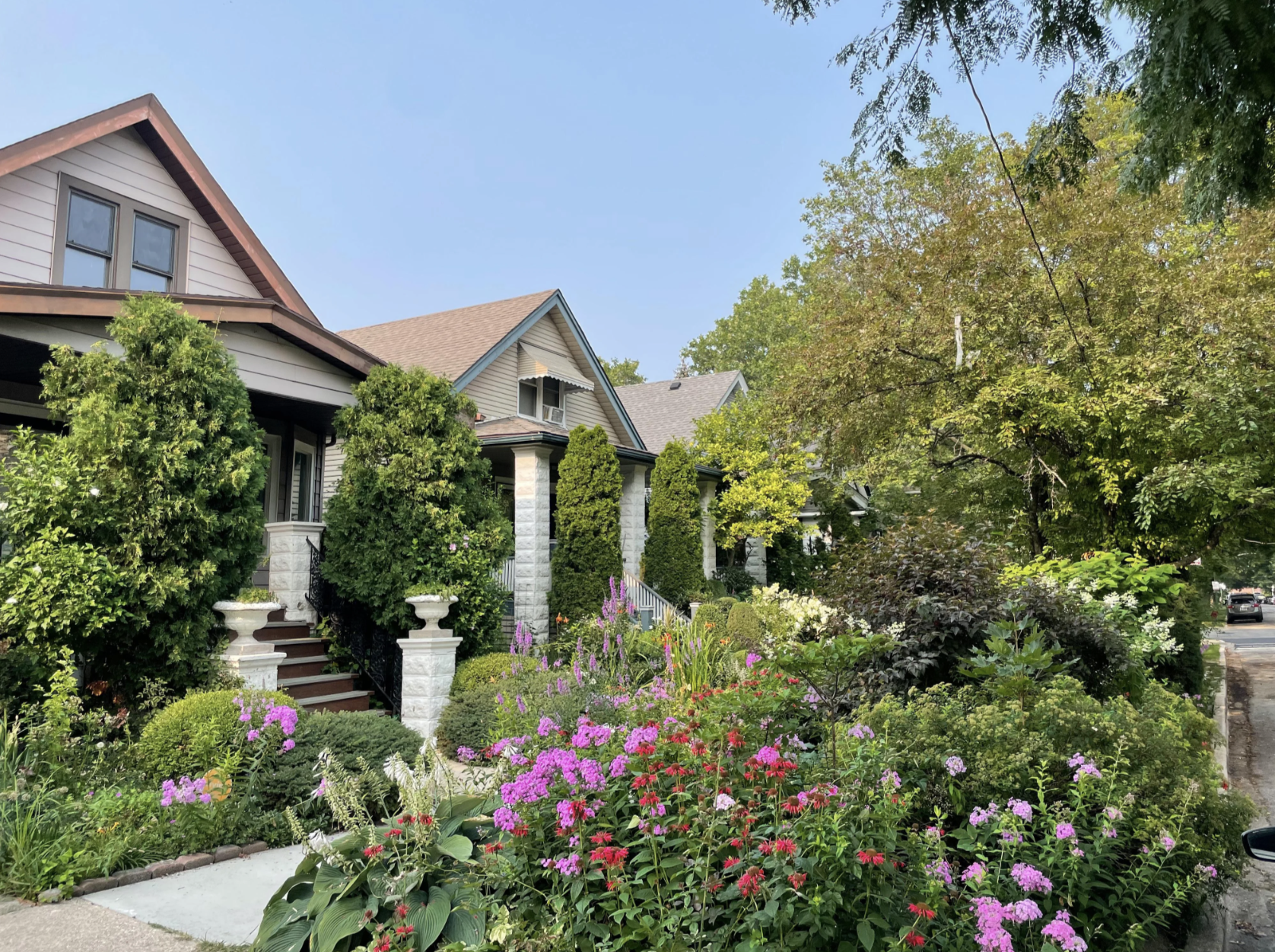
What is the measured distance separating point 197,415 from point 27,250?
473cm

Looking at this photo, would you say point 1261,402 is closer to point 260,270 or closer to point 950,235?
point 950,235

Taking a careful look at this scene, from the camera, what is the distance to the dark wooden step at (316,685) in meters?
8.29

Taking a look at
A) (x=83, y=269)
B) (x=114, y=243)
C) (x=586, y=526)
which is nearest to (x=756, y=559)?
(x=586, y=526)

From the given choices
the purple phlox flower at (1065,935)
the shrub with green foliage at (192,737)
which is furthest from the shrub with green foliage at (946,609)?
the shrub with green foliage at (192,737)

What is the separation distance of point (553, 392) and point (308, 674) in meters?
10.7

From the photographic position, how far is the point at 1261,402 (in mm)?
9617

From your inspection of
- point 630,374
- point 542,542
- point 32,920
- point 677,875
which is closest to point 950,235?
point 542,542

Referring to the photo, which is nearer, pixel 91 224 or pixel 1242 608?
pixel 91 224

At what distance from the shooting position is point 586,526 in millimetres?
12625

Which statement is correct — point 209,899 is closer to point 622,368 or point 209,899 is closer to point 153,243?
point 153,243

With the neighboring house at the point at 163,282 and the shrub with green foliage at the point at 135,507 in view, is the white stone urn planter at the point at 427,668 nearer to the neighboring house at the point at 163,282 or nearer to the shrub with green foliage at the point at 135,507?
the neighboring house at the point at 163,282

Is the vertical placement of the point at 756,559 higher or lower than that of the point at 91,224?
lower

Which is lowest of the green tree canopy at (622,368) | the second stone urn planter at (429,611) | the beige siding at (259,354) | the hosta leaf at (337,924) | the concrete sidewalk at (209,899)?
the concrete sidewalk at (209,899)

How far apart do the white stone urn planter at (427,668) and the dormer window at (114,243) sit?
5.92 m
